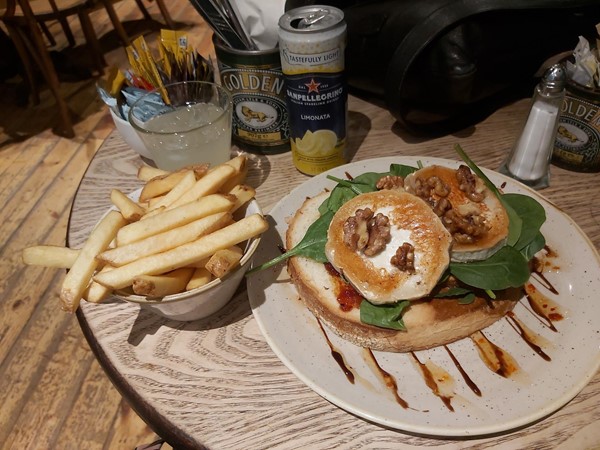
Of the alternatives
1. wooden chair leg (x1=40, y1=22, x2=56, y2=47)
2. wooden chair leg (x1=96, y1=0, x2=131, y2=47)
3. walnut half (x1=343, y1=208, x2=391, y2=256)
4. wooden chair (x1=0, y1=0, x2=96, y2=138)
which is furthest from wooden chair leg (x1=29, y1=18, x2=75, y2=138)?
walnut half (x1=343, y1=208, x2=391, y2=256)

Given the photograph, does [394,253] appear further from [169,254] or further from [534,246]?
[169,254]

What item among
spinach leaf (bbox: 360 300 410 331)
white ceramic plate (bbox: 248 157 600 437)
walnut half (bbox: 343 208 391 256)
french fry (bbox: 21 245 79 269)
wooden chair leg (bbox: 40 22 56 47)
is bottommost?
wooden chair leg (bbox: 40 22 56 47)

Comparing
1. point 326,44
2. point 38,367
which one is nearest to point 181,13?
point 38,367

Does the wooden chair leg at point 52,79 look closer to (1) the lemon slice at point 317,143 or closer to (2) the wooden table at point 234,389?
(2) the wooden table at point 234,389

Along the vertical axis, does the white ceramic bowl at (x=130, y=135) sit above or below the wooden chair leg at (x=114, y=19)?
above

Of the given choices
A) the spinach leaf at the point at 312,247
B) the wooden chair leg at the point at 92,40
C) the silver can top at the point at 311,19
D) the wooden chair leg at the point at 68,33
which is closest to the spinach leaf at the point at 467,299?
the spinach leaf at the point at 312,247

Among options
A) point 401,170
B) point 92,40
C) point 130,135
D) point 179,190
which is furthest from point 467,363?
point 92,40

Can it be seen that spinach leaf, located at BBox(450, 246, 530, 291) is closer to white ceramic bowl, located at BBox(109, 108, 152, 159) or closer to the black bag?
the black bag
